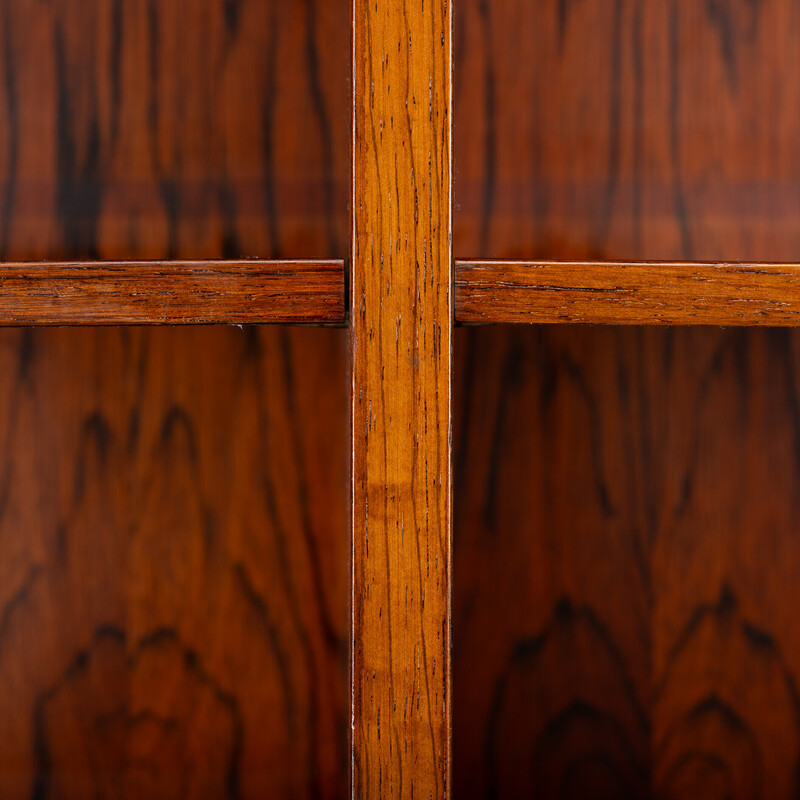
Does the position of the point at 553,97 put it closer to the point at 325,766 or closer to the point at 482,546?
the point at 482,546

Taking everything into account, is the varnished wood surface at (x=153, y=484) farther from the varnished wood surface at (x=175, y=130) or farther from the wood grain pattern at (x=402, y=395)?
the wood grain pattern at (x=402, y=395)

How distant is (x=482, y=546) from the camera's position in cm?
37

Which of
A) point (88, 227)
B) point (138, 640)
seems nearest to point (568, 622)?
point (138, 640)

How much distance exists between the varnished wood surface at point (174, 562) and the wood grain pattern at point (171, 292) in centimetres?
9

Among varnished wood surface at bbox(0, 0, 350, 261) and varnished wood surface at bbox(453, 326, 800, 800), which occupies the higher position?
varnished wood surface at bbox(0, 0, 350, 261)

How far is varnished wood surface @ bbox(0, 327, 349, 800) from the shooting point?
Answer: 14.6 inches

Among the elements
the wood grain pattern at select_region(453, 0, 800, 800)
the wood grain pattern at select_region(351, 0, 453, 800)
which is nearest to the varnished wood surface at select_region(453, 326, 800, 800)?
the wood grain pattern at select_region(453, 0, 800, 800)

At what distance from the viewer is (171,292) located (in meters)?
0.28

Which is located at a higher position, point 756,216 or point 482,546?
point 756,216

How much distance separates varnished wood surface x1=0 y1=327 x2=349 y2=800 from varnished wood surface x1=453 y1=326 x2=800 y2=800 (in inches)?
3.2

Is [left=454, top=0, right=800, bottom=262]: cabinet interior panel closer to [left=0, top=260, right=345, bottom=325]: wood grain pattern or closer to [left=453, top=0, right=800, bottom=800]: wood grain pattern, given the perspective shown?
[left=453, top=0, right=800, bottom=800]: wood grain pattern

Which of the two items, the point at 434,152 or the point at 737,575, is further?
the point at 737,575

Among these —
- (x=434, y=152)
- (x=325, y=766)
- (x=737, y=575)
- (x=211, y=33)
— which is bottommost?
(x=325, y=766)

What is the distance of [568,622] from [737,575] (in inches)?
3.9
